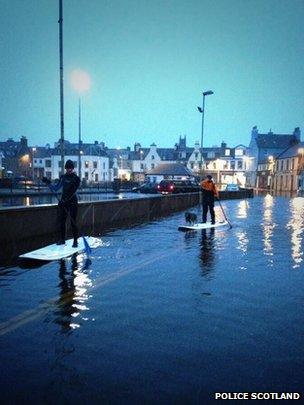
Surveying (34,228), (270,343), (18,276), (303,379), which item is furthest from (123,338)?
(34,228)

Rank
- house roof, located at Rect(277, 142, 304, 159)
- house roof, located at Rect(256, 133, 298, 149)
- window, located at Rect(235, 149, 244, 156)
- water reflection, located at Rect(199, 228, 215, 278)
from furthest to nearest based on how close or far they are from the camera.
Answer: window, located at Rect(235, 149, 244, 156)
house roof, located at Rect(256, 133, 298, 149)
house roof, located at Rect(277, 142, 304, 159)
water reflection, located at Rect(199, 228, 215, 278)

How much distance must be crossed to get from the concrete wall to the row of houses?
68658 millimetres

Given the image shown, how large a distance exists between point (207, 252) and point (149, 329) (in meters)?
5.73

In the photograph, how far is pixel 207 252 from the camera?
1057cm

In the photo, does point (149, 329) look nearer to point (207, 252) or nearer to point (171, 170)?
point (207, 252)

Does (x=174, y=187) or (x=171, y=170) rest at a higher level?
(x=171, y=170)

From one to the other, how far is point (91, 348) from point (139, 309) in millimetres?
1431

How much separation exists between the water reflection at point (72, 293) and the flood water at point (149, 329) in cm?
2

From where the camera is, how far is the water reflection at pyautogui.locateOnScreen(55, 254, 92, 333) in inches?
209

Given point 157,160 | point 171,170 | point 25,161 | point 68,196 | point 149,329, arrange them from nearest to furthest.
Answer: point 149,329, point 68,196, point 171,170, point 25,161, point 157,160

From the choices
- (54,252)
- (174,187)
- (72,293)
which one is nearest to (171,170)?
(174,187)

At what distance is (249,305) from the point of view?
6.06 metres

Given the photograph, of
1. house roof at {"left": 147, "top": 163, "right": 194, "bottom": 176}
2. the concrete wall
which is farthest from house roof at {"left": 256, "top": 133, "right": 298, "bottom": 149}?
the concrete wall

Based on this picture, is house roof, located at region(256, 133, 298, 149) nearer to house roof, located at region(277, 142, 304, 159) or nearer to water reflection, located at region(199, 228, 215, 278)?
house roof, located at region(277, 142, 304, 159)
